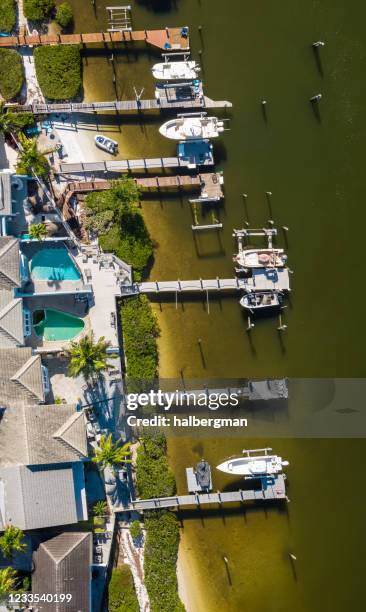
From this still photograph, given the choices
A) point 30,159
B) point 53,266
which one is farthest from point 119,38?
point 53,266

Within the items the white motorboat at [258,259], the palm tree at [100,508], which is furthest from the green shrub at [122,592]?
the white motorboat at [258,259]

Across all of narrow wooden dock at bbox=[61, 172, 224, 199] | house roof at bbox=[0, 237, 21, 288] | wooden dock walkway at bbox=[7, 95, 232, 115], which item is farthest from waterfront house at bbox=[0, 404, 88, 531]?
wooden dock walkway at bbox=[7, 95, 232, 115]

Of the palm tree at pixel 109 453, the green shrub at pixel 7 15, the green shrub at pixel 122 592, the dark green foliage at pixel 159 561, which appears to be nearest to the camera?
the palm tree at pixel 109 453

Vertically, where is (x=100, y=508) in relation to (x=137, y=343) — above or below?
below

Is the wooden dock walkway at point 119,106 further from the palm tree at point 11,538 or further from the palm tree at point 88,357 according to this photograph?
the palm tree at point 11,538

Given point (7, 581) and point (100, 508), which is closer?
point (7, 581)

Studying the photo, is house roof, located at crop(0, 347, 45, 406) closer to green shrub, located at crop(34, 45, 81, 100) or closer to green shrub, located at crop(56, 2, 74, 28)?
green shrub, located at crop(34, 45, 81, 100)

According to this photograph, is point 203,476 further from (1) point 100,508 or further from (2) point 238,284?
(2) point 238,284
